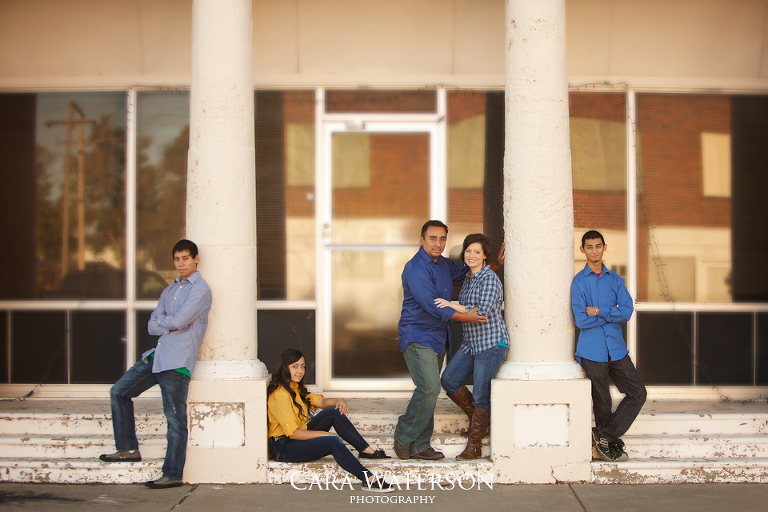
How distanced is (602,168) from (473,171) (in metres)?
1.27

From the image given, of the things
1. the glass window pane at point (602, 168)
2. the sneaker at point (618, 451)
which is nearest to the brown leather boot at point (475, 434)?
the sneaker at point (618, 451)

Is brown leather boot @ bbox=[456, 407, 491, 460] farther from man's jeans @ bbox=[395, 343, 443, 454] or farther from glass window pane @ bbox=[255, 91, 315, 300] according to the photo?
glass window pane @ bbox=[255, 91, 315, 300]

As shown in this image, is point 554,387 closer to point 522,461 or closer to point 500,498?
point 522,461

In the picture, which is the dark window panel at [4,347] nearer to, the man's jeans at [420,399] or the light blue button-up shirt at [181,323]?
the light blue button-up shirt at [181,323]

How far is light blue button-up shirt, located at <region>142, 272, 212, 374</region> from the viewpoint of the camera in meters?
4.37

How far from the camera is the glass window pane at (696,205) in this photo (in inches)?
240

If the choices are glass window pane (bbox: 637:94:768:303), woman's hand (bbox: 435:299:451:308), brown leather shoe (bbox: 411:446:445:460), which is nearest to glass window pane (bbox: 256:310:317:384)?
brown leather shoe (bbox: 411:446:445:460)

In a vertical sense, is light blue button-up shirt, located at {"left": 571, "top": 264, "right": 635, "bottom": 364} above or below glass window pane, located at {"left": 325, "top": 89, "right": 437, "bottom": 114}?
below

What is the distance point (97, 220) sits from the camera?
19.9 feet

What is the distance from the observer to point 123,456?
4.56 meters

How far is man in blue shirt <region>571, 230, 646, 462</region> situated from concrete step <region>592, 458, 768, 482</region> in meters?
0.11

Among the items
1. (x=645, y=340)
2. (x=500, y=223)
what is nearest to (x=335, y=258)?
(x=500, y=223)

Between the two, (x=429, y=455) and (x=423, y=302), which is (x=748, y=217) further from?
(x=429, y=455)

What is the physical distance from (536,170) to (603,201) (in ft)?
6.05
